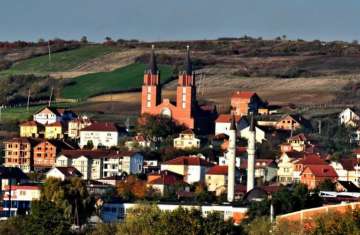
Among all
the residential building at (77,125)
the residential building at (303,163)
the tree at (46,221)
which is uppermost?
the residential building at (77,125)

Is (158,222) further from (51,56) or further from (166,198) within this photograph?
(51,56)

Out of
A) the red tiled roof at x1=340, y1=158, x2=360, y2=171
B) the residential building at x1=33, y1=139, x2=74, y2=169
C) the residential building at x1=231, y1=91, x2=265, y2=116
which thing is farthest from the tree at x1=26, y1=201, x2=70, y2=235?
the residential building at x1=231, y1=91, x2=265, y2=116

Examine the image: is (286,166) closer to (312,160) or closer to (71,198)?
(312,160)

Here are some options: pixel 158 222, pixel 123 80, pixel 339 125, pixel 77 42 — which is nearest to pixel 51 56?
pixel 77 42

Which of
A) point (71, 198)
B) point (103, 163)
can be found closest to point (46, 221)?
point (71, 198)

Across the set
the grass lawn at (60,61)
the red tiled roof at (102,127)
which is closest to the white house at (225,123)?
the red tiled roof at (102,127)

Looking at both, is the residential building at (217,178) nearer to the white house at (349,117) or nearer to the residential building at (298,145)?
the residential building at (298,145)
